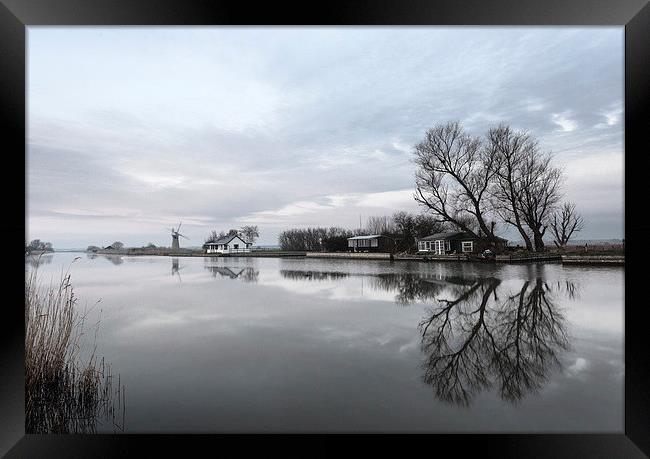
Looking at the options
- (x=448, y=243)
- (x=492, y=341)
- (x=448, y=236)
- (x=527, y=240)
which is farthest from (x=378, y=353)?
(x=448, y=243)

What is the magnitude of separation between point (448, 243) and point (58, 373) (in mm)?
12613

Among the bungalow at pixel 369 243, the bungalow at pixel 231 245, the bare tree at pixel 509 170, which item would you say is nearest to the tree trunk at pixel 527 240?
the bare tree at pixel 509 170

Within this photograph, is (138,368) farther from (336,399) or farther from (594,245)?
(594,245)

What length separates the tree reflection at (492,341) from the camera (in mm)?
3932

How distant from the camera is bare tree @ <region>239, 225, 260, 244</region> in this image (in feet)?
72.2

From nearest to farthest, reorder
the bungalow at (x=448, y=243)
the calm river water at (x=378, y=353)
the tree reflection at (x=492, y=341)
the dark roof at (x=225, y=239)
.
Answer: the calm river water at (x=378, y=353) < the tree reflection at (x=492, y=341) < the bungalow at (x=448, y=243) < the dark roof at (x=225, y=239)

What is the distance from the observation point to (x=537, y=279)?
7469mm

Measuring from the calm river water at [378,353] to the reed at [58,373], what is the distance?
0.18 meters

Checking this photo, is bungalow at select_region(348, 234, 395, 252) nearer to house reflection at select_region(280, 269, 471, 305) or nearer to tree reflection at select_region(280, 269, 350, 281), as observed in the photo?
tree reflection at select_region(280, 269, 350, 281)

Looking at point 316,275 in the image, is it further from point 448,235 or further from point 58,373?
point 58,373

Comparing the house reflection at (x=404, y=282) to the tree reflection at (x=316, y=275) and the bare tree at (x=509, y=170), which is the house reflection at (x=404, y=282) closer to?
the tree reflection at (x=316, y=275)

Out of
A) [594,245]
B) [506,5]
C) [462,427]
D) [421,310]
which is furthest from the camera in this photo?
[594,245]
